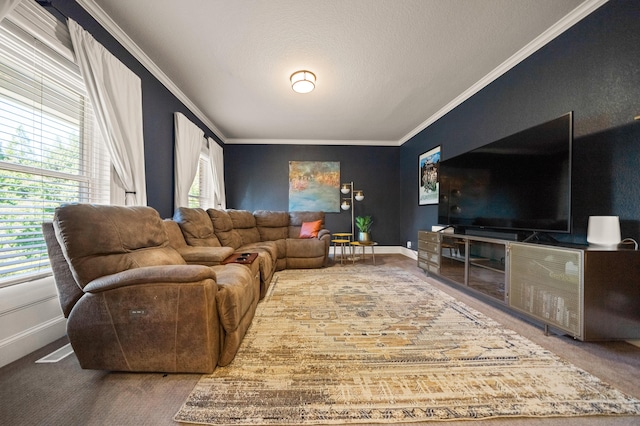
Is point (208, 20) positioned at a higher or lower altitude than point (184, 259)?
higher

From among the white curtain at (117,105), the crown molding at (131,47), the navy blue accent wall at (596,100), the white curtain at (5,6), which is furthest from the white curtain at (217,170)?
the navy blue accent wall at (596,100)

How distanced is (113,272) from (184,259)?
2.16 ft

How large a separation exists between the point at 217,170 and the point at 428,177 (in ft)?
13.5

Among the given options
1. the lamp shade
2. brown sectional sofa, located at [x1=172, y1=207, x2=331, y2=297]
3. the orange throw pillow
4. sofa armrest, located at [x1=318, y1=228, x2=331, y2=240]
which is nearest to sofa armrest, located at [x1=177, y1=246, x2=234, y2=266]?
brown sectional sofa, located at [x1=172, y1=207, x2=331, y2=297]

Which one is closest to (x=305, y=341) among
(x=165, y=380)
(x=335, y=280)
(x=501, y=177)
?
(x=165, y=380)

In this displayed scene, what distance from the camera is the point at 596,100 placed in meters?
1.76

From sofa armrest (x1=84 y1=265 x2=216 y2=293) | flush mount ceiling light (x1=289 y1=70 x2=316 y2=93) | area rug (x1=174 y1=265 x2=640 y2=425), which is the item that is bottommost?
area rug (x1=174 y1=265 x2=640 y2=425)

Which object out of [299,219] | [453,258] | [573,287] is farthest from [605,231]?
[299,219]

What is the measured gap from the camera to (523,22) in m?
1.94

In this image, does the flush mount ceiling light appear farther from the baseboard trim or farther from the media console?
the baseboard trim

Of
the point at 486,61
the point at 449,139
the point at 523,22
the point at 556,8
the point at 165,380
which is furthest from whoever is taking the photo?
the point at 449,139

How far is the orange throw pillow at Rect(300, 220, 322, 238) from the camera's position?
404 centimetres

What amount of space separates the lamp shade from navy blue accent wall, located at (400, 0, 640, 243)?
0.55ft

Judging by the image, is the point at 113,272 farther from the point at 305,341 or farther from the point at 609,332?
the point at 609,332
